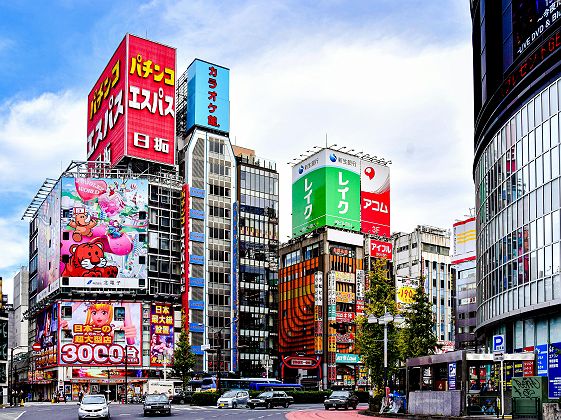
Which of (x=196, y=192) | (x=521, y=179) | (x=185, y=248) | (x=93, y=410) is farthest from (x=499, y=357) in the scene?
(x=196, y=192)

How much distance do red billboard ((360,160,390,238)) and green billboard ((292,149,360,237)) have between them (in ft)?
8.96

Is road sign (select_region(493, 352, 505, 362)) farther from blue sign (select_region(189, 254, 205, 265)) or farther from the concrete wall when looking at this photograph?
blue sign (select_region(189, 254, 205, 265))

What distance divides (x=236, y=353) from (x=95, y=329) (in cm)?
2517

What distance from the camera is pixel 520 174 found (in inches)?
2131

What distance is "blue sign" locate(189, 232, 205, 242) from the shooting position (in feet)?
438

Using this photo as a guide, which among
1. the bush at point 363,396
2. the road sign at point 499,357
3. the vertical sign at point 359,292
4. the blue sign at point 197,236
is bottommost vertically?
the bush at point 363,396

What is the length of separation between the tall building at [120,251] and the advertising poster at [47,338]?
0.19 m

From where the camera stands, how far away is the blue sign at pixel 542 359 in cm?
4962

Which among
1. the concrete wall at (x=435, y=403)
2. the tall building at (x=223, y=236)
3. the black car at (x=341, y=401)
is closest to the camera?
the concrete wall at (x=435, y=403)

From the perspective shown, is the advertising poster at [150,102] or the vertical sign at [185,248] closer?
the vertical sign at [185,248]

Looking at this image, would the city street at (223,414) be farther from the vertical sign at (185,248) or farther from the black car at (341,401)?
the vertical sign at (185,248)

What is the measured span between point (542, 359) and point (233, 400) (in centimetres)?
3294

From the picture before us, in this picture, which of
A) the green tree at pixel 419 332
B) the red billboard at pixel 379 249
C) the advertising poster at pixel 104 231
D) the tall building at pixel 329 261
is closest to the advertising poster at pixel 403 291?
the red billboard at pixel 379 249

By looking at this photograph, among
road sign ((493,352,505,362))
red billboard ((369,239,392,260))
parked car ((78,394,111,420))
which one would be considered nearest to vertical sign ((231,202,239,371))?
red billboard ((369,239,392,260))
